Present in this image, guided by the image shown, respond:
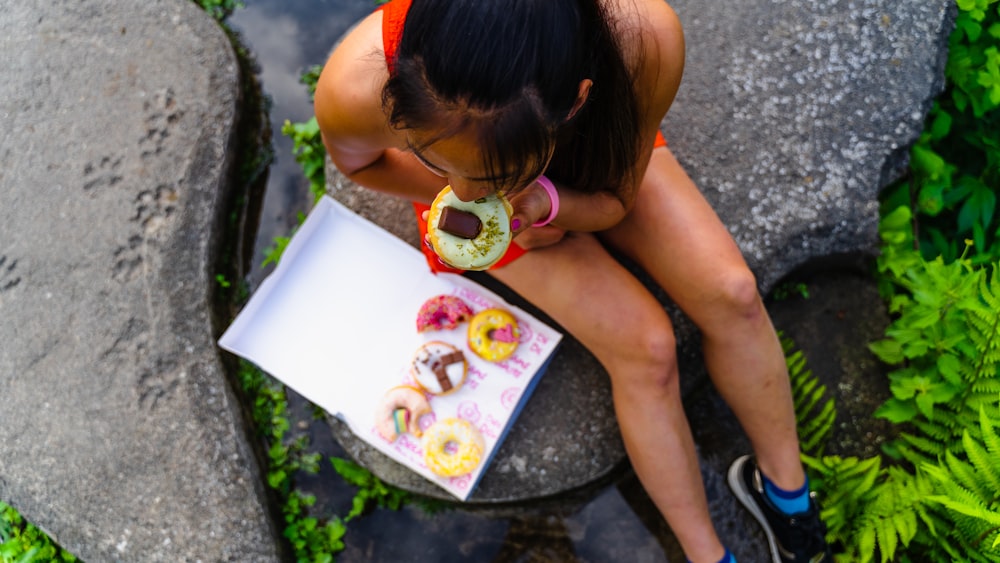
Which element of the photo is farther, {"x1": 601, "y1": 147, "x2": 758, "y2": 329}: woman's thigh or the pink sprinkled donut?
the pink sprinkled donut

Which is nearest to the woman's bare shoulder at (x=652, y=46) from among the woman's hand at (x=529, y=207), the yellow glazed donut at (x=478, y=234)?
the woman's hand at (x=529, y=207)

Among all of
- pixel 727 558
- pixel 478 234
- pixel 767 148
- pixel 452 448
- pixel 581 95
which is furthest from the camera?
pixel 767 148

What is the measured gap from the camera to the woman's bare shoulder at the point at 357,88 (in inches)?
64.2

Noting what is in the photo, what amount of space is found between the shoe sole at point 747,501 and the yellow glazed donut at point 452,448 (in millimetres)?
818

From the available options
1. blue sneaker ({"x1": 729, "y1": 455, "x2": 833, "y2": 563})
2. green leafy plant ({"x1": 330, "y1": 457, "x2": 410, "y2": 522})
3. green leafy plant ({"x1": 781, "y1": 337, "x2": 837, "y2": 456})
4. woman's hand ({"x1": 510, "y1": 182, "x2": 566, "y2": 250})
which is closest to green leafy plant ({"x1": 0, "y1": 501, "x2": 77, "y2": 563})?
green leafy plant ({"x1": 330, "y1": 457, "x2": 410, "y2": 522})

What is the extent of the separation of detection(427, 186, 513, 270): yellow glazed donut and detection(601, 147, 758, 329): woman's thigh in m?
0.57

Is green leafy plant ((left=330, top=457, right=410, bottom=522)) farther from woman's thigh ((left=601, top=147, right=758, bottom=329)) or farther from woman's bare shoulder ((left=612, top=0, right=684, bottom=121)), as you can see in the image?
woman's bare shoulder ((left=612, top=0, right=684, bottom=121))

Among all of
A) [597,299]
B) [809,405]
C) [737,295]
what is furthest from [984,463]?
[597,299]

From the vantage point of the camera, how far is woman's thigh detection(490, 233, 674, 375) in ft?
6.51

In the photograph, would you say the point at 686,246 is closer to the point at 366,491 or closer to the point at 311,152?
the point at 366,491

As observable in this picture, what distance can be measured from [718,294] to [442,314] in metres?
0.89

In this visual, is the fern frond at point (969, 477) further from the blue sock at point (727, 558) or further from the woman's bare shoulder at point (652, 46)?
the woman's bare shoulder at point (652, 46)

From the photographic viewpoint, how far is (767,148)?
2.51m

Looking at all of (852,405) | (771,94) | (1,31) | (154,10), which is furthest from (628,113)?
(1,31)
